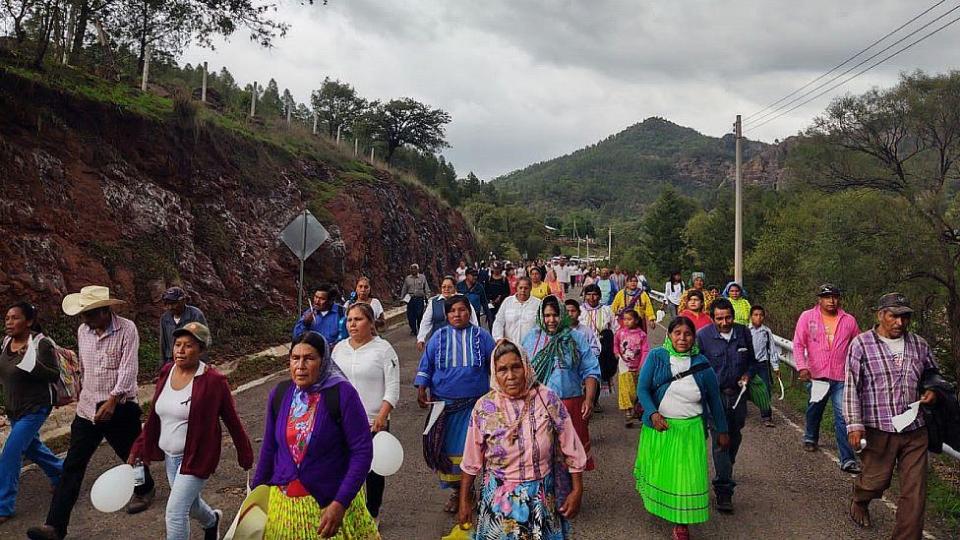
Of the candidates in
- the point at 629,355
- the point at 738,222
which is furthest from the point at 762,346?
the point at 738,222

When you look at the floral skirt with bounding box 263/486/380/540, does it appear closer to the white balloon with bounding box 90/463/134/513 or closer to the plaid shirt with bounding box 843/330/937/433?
the white balloon with bounding box 90/463/134/513

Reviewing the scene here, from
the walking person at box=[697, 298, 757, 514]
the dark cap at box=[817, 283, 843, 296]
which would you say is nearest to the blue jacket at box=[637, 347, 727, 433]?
the walking person at box=[697, 298, 757, 514]

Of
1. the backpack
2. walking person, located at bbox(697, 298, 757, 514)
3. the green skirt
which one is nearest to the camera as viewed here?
the green skirt

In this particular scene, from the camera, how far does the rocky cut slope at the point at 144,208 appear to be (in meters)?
10.6

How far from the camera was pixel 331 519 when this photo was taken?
3.08 metres

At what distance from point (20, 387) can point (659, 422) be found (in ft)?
16.0

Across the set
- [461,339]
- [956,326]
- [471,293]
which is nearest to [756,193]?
[956,326]

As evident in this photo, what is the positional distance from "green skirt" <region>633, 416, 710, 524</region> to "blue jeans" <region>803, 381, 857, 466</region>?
2.28 metres

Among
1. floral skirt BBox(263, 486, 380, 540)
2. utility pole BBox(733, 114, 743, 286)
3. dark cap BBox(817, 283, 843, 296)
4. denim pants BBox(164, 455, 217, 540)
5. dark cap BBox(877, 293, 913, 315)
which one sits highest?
utility pole BBox(733, 114, 743, 286)

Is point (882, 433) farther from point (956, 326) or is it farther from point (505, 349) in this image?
point (956, 326)

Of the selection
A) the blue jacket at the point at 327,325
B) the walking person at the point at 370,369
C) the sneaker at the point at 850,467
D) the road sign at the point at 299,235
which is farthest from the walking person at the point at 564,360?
the road sign at the point at 299,235

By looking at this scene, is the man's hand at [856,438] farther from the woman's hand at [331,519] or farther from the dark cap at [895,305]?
the woman's hand at [331,519]

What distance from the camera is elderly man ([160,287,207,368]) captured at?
613cm

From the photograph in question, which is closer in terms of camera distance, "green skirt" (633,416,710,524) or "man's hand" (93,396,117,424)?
"green skirt" (633,416,710,524)
